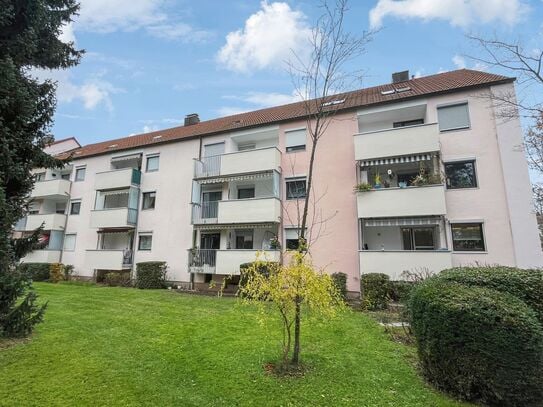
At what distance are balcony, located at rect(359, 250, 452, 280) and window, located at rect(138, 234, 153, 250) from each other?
1754 cm

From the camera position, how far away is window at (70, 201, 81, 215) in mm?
30844

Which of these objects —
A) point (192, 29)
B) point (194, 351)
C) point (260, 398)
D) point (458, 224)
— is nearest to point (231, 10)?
point (192, 29)

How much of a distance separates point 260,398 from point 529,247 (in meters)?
16.5

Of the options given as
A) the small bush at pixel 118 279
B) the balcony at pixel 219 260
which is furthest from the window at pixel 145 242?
the balcony at pixel 219 260

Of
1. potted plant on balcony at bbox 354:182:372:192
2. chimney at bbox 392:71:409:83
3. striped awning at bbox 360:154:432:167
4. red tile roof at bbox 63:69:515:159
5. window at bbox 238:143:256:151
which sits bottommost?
potted plant on balcony at bbox 354:182:372:192

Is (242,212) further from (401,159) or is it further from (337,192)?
(401,159)

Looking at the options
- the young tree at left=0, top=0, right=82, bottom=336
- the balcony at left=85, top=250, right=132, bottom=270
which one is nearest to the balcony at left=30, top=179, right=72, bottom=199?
the balcony at left=85, top=250, right=132, bottom=270

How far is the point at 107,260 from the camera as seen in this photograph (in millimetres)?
25812

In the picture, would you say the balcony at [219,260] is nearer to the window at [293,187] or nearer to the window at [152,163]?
the window at [293,187]

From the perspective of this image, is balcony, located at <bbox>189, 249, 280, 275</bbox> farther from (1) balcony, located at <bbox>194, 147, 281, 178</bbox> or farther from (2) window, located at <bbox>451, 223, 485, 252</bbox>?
(2) window, located at <bbox>451, 223, 485, 252</bbox>

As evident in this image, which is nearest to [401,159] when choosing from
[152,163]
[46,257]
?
[152,163]

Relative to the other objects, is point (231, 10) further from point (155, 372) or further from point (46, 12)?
point (155, 372)

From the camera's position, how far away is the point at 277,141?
77.8 ft

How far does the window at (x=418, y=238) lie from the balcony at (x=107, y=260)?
853 inches
